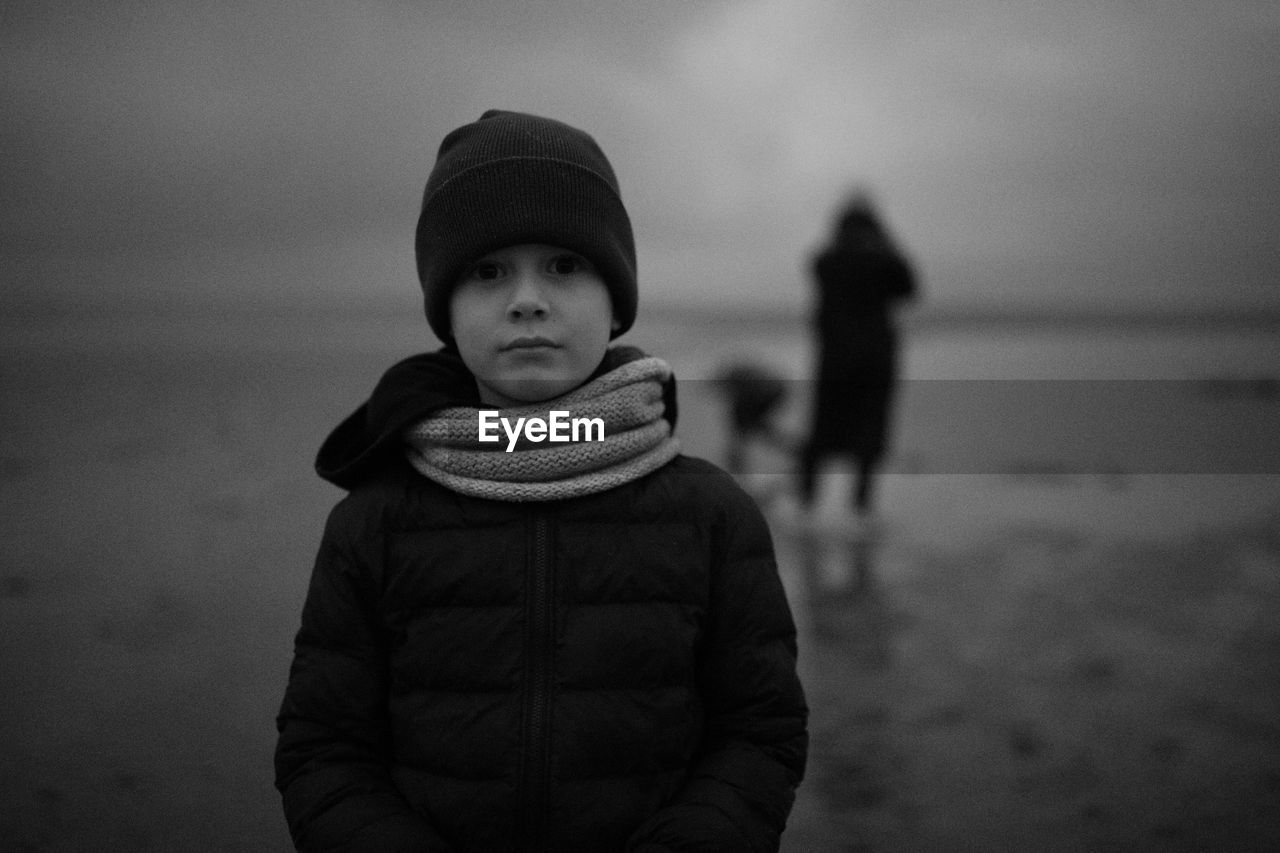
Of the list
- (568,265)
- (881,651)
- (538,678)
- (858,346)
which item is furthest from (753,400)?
(538,678)

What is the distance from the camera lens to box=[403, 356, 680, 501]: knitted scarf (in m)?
1.08

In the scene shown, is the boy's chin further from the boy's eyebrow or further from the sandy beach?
the sandy beach

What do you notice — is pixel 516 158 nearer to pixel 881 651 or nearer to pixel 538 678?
pixel 538 678

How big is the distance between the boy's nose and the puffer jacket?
0.19 m

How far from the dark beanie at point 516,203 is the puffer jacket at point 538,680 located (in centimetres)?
20

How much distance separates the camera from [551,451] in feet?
3.55

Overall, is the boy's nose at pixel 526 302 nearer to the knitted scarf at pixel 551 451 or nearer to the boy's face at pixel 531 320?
the boy's face at pixel 531 320

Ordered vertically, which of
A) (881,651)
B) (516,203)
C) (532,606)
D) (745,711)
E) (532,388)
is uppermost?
(516,203)

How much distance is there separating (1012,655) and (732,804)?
5.89 feet

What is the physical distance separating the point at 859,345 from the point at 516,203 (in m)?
3.05

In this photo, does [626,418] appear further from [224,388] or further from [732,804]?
[224,388]

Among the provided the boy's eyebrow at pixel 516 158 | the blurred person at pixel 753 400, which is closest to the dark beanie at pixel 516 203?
the boy's eyebrow at pixel 516 158

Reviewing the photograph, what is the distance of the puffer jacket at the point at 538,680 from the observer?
1024mm

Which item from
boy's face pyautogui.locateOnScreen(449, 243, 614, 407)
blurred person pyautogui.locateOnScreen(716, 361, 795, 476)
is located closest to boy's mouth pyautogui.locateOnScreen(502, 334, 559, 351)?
boy's face pyautogui.locateOnScreen(449, 243, 614, 407)
